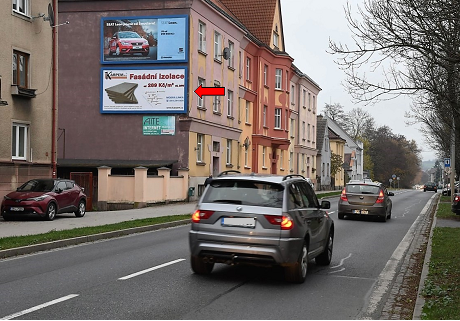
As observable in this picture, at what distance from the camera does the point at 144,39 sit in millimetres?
35188

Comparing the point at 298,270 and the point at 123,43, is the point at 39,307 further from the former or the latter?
the point at 123,43

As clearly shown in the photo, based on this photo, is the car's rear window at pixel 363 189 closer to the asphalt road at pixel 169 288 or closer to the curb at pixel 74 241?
the curb at pixel 74 241

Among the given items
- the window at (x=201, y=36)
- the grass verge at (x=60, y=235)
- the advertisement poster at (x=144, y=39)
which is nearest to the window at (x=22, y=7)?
the grass verge at (x=60, y=235)

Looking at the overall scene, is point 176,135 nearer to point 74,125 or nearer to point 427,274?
point 74,125

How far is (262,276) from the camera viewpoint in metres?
10.2

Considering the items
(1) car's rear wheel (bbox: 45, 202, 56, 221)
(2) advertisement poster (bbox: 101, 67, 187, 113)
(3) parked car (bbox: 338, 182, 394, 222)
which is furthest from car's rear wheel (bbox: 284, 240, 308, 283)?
(2) advertisement poster (bbox: 101, 67, 187, 113)

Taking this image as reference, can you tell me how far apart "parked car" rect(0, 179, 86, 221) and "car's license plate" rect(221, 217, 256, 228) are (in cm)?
1383

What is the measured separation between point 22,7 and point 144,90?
11.0 metres

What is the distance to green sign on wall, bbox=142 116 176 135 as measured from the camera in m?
34.7

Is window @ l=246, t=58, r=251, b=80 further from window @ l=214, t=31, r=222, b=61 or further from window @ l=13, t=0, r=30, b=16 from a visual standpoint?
window @ l=13, t=0, r=30, b=16

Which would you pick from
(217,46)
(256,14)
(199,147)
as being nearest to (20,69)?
(199,147)

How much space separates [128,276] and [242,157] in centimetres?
3522

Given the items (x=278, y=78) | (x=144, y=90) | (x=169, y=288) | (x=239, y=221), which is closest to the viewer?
(x=169, y=288)

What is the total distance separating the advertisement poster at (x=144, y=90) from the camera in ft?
113
